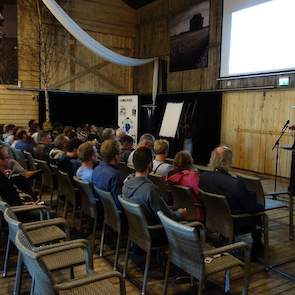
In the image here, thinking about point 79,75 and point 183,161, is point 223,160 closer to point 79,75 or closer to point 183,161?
point 183,161

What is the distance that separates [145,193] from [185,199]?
783 millimetres

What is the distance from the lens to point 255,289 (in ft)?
8.95

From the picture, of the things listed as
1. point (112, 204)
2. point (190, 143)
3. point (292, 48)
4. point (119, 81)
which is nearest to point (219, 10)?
Answer: point (292, 48)

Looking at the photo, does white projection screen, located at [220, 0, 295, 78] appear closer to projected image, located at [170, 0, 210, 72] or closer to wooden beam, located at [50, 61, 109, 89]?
projected image, located at [170, 0, 210, 72]

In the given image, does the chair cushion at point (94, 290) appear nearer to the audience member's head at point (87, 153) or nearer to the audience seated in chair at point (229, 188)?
the audience seated in chair at point (229, 188)

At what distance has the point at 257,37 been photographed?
7.95m

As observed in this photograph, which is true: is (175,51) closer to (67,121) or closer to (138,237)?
(67,121)

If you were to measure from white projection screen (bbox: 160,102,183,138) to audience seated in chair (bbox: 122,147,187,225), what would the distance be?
725 cm

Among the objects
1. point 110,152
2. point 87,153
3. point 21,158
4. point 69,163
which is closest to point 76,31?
point 21,158

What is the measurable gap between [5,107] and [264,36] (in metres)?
7.83

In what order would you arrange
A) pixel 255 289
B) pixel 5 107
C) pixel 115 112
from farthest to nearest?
pixel 115 112
pixel 5 107
pixel 255 289

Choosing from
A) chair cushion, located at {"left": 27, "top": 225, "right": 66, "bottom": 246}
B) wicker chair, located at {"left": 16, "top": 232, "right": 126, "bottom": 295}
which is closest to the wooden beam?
chair cushion, located at {"left": 27, "top": 225, "right": 66, "bottom": 246}

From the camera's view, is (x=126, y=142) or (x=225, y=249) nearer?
(x=225, y=249)

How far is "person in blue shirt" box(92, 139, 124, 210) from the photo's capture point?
318cm
